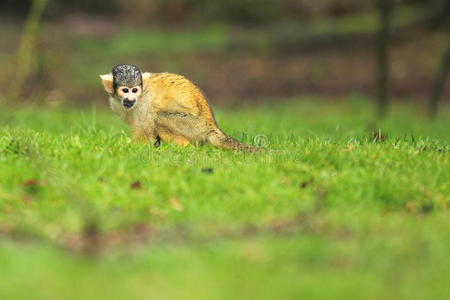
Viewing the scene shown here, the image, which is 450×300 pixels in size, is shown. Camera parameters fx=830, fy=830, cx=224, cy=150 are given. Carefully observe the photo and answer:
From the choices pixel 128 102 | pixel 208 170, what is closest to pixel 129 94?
pixel 128 102

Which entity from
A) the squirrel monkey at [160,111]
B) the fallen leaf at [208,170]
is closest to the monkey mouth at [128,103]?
the squirrel monkey at [160,111]

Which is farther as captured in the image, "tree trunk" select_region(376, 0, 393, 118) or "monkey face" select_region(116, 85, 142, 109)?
"tree trunk" select_region(376, 0, 393, 118)

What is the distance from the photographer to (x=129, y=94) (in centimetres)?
1035

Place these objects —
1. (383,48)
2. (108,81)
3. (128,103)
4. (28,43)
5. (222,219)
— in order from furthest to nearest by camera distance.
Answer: (383,48)
(28,43)
(108,81)
(128,103)
(222,219)

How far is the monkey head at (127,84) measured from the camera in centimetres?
1034

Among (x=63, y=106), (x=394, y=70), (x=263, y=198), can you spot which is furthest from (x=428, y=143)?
(x=394, y=70)

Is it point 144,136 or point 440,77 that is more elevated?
point 440,77

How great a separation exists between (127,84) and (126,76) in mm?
112

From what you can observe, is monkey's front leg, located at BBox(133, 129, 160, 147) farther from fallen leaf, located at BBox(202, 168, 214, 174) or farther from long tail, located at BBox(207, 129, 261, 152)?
fallen leaf, located at BBox(202, 168, 214, 174)

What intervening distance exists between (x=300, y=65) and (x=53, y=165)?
19534 mm

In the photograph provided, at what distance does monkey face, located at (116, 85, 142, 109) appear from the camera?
1031 cm

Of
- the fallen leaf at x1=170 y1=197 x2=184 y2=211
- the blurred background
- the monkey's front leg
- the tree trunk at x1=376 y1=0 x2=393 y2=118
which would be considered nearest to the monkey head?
the monkey's front leg

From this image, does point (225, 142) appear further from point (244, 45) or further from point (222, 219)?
point (244, 45)

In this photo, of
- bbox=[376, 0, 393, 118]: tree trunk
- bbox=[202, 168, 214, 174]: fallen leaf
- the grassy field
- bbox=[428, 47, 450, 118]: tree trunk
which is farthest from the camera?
bbox=[428, 47, 450, 118]: tree trunk
